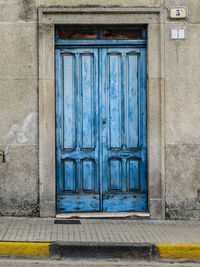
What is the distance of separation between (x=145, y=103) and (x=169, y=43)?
1058 millimetres

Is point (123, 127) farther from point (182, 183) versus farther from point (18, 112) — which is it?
point (18, 112)

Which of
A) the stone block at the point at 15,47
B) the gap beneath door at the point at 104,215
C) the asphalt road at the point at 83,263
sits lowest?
the asphalt road at the point at 83,263

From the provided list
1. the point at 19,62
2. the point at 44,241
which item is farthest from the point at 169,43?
the point at 44,241

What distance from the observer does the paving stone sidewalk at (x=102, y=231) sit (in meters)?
5.63

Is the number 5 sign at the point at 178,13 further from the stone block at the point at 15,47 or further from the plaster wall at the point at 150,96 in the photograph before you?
the stone block at the point at 15,47

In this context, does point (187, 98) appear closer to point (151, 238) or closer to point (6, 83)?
point (151, 238)

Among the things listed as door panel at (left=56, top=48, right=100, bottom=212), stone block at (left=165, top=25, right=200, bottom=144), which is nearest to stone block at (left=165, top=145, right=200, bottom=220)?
stone block at (left=165, top=25, right=200, bottom=144)

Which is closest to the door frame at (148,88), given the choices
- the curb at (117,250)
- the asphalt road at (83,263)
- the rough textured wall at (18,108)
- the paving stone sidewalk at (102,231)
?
the rough textured wall at (18,108)

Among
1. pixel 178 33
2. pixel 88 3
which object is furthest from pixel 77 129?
pixel 178 33

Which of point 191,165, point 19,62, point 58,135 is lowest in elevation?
point 191,165

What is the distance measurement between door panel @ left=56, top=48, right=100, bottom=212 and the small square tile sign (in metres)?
1.30

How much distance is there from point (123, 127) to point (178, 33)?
1.79 meters

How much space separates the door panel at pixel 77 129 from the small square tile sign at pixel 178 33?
1301 mm

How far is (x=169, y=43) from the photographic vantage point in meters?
6.84
